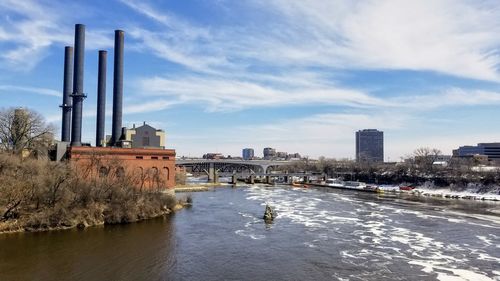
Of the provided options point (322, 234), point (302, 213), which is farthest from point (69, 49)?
point (322, 234)

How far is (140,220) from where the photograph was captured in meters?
44.6

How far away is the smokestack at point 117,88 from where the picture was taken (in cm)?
6862

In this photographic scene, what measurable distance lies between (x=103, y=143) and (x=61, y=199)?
36.0 meters

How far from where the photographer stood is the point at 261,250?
104 ft

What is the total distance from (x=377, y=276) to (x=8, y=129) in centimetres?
5788

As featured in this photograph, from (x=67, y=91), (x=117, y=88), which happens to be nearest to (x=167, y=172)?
(x=117, y=88)

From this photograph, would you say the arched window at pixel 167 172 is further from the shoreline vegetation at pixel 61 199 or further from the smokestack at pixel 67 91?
the smokestack at pixel 67 91

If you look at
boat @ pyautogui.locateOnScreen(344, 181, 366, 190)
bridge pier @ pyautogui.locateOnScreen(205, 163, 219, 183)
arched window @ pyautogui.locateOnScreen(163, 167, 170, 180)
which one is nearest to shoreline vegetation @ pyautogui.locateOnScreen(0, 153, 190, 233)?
Result: arched window @ pyautogui.locateOnScreen(163, 167, 170, 180)

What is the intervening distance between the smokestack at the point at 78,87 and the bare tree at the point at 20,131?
425cm

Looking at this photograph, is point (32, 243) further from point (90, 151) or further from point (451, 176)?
point (451, 176)

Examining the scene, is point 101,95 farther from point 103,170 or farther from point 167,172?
point 103,170

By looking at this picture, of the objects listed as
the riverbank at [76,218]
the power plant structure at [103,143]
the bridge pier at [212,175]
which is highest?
the power plant structure at [103,143]

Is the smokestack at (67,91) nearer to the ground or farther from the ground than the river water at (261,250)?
farther from the ground

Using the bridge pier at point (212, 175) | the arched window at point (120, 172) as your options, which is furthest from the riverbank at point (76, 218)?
the bridge pier at point (212, 175)
